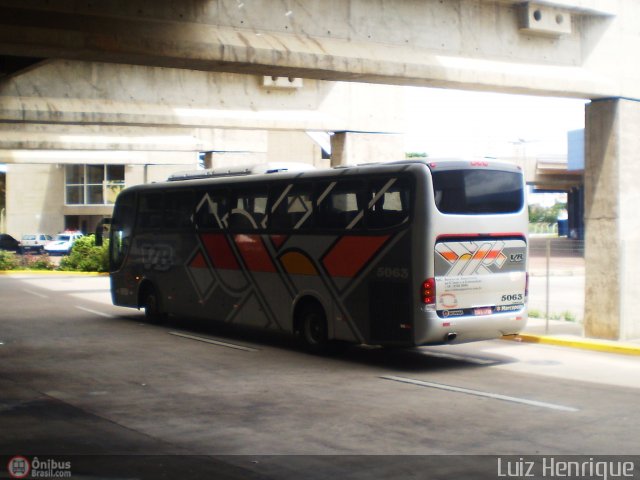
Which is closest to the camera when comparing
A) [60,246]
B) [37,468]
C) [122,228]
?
[37,468]

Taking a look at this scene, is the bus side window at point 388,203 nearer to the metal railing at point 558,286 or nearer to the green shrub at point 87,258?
the metal railing at point 558,286

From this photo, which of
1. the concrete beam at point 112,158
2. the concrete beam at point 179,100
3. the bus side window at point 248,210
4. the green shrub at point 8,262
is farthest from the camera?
the concrete beam at point 112,158

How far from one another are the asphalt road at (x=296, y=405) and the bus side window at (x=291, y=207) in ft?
7.78

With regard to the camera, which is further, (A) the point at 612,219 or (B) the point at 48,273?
(B) the point at 48,273

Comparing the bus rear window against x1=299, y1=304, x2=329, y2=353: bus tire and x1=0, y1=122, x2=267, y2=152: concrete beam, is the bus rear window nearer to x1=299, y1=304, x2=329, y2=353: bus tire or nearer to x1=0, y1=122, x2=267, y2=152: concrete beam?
x1=299, y1=304, x2=329, y2=353: bus tire

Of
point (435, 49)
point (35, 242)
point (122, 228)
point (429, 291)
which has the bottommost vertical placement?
point (35, 242)

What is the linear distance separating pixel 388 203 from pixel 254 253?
402 centimetres

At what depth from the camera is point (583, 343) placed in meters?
17.6

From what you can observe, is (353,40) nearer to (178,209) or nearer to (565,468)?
(178,209)

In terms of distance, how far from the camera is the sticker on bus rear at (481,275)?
14.5m

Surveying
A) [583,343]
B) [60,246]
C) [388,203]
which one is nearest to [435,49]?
[388,203]

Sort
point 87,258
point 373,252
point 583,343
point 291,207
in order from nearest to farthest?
point 373,252 → point 291,207 → point 583,343 → point 87,258

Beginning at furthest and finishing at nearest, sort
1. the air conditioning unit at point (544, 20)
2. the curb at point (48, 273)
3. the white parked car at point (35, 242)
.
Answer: the white parked car at point (35, 242) < the curb at point (48, 273) < the air conditioning unit at point (544, 20)

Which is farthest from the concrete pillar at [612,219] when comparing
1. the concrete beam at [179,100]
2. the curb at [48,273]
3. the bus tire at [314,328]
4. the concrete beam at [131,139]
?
the curb at [48,273]
